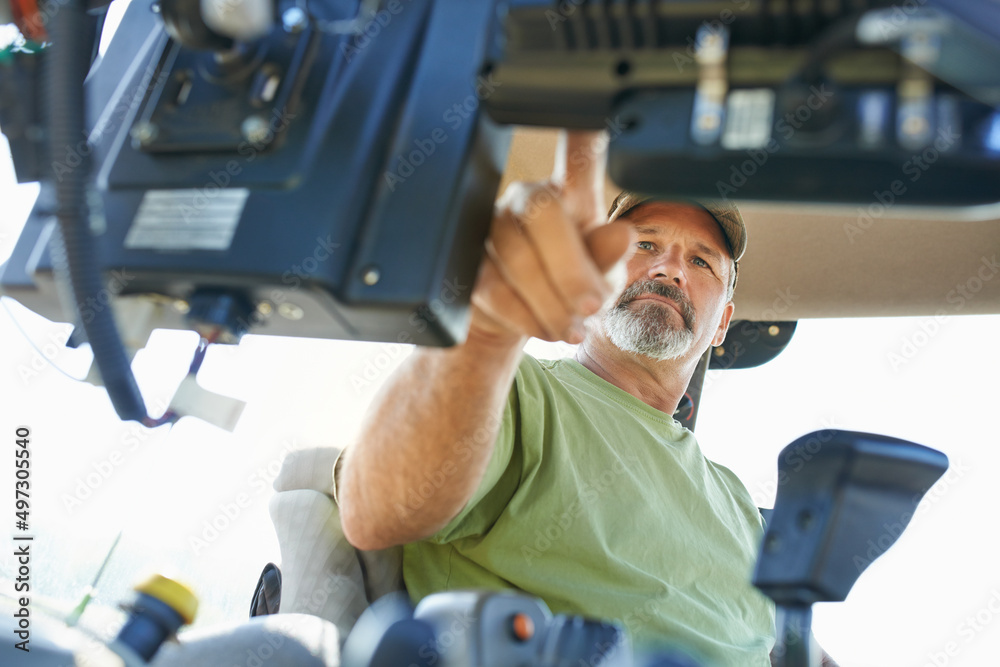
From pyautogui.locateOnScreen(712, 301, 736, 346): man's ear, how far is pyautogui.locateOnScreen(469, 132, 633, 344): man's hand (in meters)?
1.44

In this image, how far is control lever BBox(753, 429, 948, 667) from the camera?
0.58m

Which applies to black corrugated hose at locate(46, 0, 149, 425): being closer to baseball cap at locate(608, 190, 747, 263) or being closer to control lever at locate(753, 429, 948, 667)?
control lever at locate(753, 429, 948, 667)

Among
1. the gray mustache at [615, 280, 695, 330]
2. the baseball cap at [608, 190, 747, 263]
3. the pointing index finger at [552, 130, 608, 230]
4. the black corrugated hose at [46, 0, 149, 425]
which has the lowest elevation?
the black corrugated hose at [46, 0, 149, 425]

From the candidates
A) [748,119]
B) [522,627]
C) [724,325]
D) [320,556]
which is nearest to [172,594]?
[522,627]

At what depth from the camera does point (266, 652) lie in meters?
0.68

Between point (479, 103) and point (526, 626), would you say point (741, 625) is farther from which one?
point (479, 103)

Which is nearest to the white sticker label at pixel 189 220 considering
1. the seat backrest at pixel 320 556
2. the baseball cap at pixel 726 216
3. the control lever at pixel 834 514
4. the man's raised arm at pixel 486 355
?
the man's raised arm at pixel 486 355

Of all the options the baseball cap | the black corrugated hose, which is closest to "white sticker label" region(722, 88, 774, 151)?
the black corrugated hose

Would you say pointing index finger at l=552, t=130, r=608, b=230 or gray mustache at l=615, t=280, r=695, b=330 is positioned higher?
gray mustache at l=615, t=280, r=695, b=330

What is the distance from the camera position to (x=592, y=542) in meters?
1.28

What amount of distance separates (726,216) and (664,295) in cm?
24

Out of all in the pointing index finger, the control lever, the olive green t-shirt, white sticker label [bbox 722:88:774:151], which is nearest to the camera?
white sticker label [bbox 722:88:774:151]

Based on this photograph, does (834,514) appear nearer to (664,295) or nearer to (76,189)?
(76,189)

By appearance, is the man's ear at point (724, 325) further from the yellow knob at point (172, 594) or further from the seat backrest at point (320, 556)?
the yellow knob at point (172, 594)
